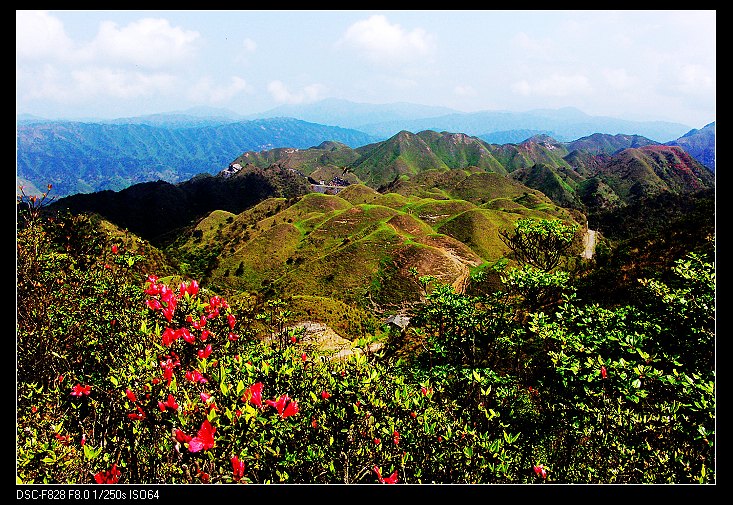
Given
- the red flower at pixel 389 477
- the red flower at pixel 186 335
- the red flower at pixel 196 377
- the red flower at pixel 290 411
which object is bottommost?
the red flower at pixel 389 477

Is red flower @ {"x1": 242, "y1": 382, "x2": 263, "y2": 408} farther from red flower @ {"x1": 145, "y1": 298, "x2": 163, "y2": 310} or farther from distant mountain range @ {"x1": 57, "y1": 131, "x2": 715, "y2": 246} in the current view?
distant mountain range @ {"x1": 57, "y1": 131, "x2": 715, "y2": 246}

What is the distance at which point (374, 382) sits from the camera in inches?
183

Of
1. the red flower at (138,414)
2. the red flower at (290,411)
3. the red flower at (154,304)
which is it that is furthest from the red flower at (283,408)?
the red flower at (154,304)

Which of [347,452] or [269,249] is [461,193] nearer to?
[269,249]

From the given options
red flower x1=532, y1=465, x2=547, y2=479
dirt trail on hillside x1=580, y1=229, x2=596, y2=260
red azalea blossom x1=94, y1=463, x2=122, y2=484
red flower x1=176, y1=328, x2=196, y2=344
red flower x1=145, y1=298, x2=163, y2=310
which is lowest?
dirt trail on hillside x1=580, y1=229, x2=596, y2=260

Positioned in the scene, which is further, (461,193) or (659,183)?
(659,183)

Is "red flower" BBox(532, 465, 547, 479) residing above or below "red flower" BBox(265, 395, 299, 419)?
below

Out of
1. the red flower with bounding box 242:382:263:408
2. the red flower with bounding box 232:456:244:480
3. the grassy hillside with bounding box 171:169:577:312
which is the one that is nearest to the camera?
the red flower with bounding box 232:456:244:480

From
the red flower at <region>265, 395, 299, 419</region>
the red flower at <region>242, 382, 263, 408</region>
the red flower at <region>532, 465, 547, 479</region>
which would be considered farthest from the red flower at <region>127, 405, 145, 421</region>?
the red flower at <region>532, 465, 547, 479</region>

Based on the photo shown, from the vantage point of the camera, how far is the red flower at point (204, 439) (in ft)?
10.5

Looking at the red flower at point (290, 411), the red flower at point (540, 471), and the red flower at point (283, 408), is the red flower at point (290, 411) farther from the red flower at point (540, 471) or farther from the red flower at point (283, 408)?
the red flower at point (540, 471)

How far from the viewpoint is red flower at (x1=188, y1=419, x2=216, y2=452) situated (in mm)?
3203
